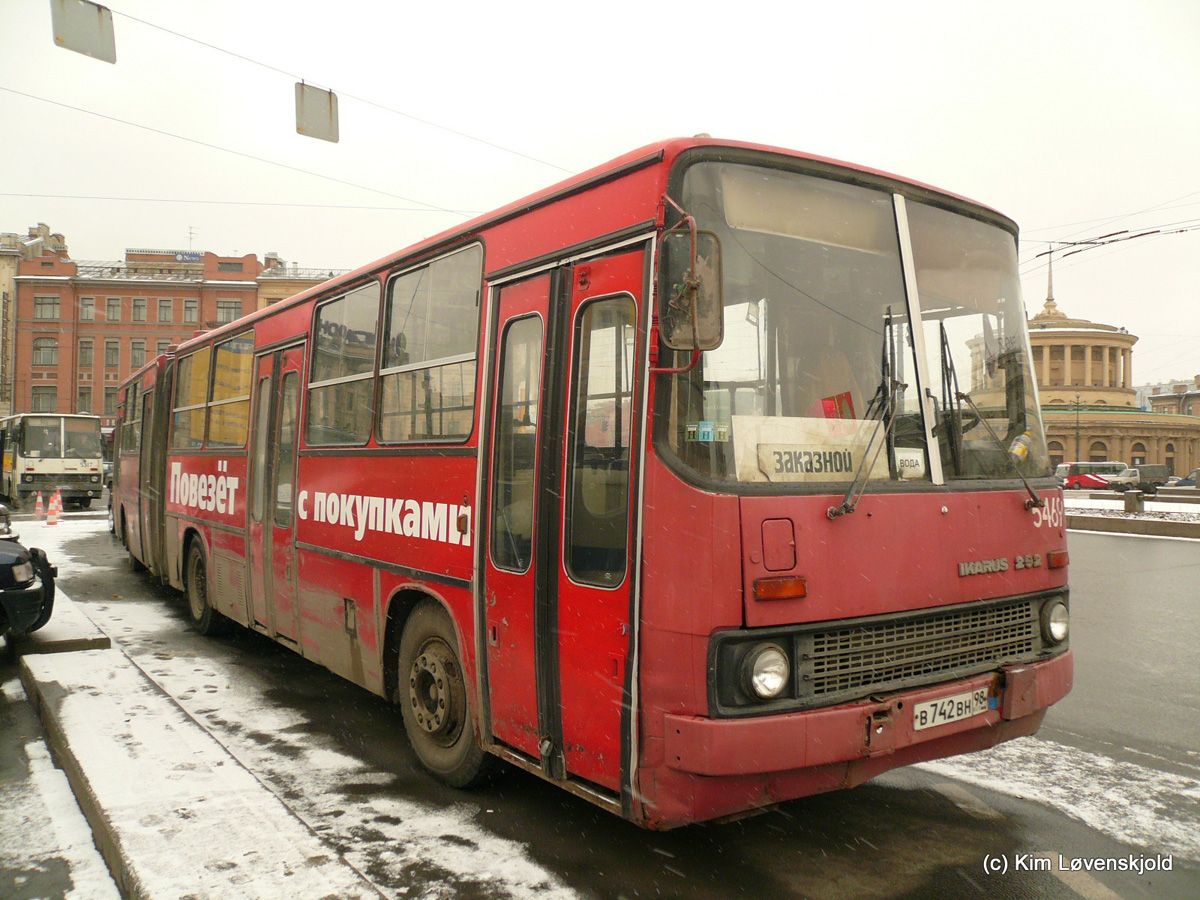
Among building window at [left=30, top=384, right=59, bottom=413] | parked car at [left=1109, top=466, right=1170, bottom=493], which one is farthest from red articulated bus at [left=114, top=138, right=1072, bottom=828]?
building window at [left=30, top=384, right=59, bottom=413]

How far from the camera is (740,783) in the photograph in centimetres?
336

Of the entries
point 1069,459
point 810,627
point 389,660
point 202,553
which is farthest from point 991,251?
point 1069,459

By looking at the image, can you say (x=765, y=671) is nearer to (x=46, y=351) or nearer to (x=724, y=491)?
(x=724, y=491)

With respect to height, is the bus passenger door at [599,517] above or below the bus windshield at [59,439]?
below

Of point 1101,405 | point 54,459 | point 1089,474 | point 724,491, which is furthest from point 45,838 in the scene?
point 1101,405

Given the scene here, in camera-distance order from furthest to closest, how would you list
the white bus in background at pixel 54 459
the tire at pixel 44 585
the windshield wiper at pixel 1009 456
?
the white bus in background at pixel 54 459 < the tire at pixel 44 585 < the windshield wiper at pixel 1009 456

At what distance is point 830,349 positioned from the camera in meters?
3.64

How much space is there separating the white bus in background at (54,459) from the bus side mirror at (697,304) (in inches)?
1306

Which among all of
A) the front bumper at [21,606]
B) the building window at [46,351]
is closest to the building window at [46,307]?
Result: the building window at [46,351]

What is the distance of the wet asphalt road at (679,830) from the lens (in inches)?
145

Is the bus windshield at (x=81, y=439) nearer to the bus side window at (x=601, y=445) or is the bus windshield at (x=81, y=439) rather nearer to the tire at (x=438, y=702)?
the tire at (x=438, y=702)

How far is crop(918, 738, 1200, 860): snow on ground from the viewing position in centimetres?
423

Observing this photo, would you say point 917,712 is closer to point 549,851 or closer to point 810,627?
point 810,627

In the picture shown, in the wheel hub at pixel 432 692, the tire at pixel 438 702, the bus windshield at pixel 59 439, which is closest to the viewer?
the tire at pixel 438 702
